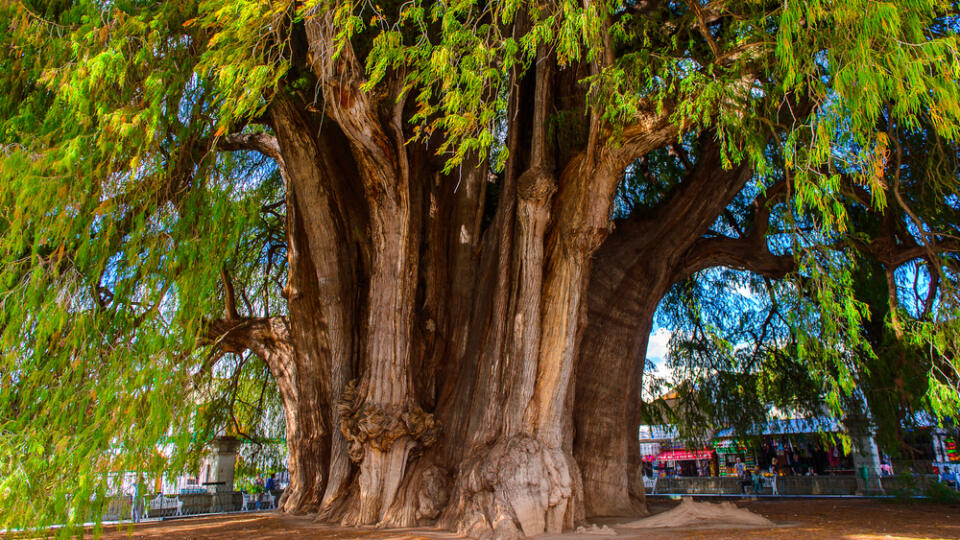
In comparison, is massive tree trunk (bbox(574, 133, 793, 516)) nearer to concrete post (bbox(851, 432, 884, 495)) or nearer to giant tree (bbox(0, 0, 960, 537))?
giant tree (bbox(0, 0, 960, 537))

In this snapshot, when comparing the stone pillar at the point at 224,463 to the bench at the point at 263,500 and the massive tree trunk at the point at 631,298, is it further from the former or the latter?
the massive tree trunk at the point at 631,298

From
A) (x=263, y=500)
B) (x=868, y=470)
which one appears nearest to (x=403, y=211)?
(x=263, y=500)

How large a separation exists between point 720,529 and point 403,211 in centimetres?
475

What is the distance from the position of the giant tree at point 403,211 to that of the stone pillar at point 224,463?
4.64 m

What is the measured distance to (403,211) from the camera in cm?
678

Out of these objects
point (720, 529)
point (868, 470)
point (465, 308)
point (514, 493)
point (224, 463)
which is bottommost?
point (868, 470)

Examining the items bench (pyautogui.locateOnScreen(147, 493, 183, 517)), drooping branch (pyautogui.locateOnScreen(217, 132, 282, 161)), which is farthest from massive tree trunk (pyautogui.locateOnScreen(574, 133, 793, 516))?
bench (pyautogui.locateOnScreen(147, 493, 183, 517))

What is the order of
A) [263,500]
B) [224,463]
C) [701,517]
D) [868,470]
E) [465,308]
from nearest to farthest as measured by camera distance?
[701,517] → [465,308] → [263,500] → [224,463] → [868,470]

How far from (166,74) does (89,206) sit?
1.41m

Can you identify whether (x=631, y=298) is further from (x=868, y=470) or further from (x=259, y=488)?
(x=259, y=488)

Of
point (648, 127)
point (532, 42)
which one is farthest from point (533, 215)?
point (532, 42)

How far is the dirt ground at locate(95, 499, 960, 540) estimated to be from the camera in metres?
5.55

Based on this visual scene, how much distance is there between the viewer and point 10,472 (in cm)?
395

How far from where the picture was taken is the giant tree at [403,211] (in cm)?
455
